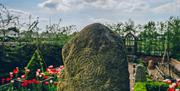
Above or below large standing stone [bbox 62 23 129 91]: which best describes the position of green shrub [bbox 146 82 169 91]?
below

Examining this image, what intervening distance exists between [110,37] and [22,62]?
14963 mm

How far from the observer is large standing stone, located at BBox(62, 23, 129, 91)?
5.86 metres

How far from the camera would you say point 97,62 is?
5.93 metres

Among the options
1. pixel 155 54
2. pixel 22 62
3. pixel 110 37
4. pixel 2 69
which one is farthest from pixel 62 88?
pixel 155 54

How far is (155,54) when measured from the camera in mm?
33844

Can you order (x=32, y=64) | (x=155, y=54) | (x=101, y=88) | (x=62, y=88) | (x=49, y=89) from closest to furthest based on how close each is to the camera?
(x=101, y=88) → (x=62, y=88) → (x=49, y=89) → (x=32, y=64) → (x=155, y=54)

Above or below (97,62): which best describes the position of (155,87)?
below

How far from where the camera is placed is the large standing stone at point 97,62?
586cm

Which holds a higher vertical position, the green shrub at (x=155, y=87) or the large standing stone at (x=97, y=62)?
Result: the large standing stone at (x=97, y=62)

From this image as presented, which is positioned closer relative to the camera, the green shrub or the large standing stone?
the large standing stone

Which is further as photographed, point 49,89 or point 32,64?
point 32,64

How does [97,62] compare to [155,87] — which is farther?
[155,87]

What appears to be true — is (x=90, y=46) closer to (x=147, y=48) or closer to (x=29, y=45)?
(x=29, y=45)

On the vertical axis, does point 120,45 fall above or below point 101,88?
above
